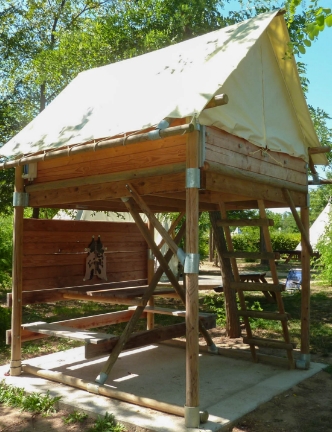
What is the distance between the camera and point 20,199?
6562 mm

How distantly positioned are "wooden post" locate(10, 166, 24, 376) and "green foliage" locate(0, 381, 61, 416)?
28.4 inches

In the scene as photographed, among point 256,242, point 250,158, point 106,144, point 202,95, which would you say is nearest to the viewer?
point 202,95

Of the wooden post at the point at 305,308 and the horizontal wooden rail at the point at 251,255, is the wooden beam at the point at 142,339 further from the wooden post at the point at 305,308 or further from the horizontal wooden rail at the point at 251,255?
the wooden post at the point at 305,308

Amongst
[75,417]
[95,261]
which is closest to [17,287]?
[95,261]

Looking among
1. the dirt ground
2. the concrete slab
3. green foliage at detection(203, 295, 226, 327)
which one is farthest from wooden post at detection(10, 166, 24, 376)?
green foliage at detection(203, 295, 226, 327)

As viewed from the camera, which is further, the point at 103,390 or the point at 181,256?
the point at 103,390

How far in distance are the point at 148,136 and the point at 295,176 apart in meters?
3.06

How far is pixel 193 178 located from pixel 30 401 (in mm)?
3030

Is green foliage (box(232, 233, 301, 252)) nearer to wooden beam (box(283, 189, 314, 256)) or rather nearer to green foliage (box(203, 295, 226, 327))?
green foliage (box(203, 295, 226, 327))

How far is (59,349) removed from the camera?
786 cm

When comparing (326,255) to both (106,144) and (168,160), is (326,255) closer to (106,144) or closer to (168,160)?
(168,160)

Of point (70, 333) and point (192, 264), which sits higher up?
point (192, 264)

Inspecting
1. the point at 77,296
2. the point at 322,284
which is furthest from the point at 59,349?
the point at 322,284

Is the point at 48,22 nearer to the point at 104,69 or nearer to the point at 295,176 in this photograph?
the point at 104,69
